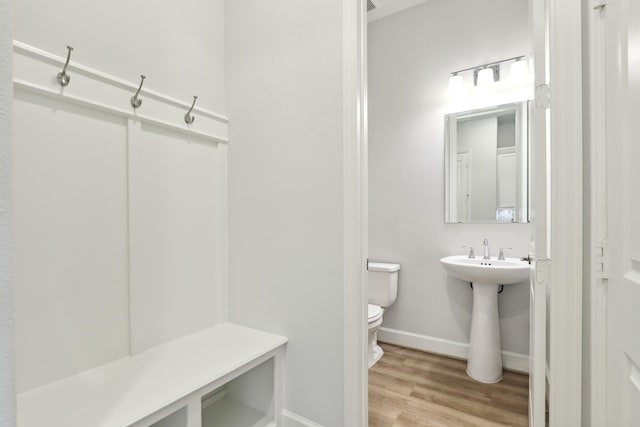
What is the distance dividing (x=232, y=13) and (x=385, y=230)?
201 cm

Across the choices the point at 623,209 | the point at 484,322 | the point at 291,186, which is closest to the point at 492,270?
the point at 484,322

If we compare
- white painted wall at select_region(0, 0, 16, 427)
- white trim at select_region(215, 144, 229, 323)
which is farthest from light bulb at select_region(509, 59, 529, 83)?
white painted wall at select_region(0, 0, 16, 427)

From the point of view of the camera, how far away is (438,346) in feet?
8.33

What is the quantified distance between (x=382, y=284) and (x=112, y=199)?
2014 mm

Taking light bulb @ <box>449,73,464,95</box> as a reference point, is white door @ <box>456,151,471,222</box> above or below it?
below

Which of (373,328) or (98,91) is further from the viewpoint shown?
(373,328)

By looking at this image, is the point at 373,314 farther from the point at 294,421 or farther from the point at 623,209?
the point at 623,209

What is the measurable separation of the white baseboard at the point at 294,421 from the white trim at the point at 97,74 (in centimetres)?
164

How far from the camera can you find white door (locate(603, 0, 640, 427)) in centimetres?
70

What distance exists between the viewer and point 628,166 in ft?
2.45

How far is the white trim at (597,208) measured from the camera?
2.95 feet

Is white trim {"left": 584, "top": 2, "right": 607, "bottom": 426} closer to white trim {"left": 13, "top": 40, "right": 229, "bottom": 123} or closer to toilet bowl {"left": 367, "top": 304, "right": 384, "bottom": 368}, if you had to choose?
toilet bowl {"left": 367, "top": 304, "right": 384, "bottom": 368}

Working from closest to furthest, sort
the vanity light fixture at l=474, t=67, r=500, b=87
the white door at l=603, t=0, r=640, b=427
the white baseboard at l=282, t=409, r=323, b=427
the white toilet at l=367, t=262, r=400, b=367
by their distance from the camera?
1. the white door at l=603, t=0, r=640, b=427
2. the white baseboard at l=282, t=409, r=323, b=427
3. the vanity light fixture at l=474, t=67, r=500, b=87
4. the white toilet at l=367, t=262, r=400, b=367

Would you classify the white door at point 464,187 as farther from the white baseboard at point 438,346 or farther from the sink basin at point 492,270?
the white baseboard at point 438,346
